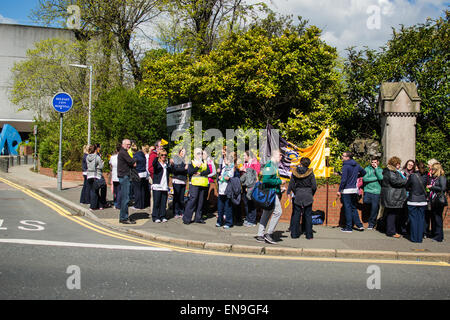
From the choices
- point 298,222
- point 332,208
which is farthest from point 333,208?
point 298,222

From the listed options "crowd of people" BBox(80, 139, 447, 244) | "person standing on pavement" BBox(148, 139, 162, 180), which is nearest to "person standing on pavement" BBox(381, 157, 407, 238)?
"crowd of people" BBox(80, 139, 447, 244)

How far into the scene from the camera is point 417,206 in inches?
344

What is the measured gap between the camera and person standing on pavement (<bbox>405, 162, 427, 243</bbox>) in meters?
8.62

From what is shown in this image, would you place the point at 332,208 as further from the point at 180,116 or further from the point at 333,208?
the point at 180,116

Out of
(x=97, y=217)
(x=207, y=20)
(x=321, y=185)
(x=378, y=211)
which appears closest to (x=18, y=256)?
(x=97, y=217)

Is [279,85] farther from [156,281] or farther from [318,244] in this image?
[156,281]

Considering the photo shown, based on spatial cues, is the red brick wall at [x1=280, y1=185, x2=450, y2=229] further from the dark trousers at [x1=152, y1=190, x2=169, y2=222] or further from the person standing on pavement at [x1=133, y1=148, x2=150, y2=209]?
the person standing on pavement at [x1=133, y1=148, x2=150, y2=209]

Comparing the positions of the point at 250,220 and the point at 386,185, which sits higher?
the point at 386,185

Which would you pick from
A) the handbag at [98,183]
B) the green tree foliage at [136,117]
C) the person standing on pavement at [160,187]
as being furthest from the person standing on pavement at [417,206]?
the green tree foliage at [136,117]

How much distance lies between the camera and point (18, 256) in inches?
265

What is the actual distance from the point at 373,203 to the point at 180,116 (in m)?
6.42

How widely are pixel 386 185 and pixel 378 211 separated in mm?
1338

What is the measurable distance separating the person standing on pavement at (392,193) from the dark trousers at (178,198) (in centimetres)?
501

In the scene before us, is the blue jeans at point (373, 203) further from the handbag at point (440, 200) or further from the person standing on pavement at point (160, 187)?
the person standing on pavement at point (160, 187)
